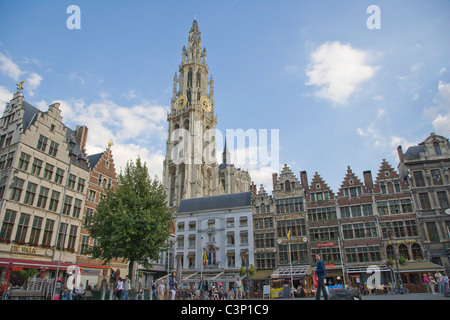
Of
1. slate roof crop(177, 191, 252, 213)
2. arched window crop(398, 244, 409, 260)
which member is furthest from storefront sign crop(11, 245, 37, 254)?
arched window crop(398, 244, 409, 260)

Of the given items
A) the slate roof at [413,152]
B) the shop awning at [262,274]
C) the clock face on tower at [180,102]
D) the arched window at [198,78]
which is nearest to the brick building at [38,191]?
the shop awning at [262,274]

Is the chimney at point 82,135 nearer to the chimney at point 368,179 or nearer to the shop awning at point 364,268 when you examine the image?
the shop awning at point 364,268

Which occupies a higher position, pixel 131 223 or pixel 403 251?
pixel 131 223

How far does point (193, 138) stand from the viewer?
75.0 metres

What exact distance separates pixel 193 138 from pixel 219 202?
110 feet

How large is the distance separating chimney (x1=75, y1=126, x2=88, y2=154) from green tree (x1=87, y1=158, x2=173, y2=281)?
1337cm

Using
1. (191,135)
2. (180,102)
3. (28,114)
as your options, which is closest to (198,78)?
(180,102)

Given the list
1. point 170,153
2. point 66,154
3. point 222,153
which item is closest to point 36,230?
point 66,154

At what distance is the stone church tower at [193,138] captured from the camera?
71300mm

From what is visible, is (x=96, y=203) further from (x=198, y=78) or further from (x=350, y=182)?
(x=198, y=78)

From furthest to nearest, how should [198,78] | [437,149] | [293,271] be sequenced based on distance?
[198,78], [437,149], [293,271]

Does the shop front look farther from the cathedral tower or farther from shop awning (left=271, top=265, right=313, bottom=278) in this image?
the cathedral tower

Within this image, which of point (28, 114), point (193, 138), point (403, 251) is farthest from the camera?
point (193, 138)
